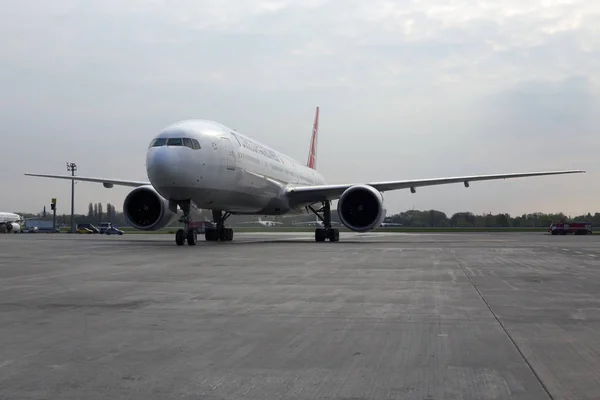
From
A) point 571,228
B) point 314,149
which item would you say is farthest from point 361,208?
point 571,228

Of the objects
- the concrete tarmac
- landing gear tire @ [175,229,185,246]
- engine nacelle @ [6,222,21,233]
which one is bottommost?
the concrete tarmac

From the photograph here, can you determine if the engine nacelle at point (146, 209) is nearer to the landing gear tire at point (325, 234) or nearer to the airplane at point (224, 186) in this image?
the airplane at point (224, 186)

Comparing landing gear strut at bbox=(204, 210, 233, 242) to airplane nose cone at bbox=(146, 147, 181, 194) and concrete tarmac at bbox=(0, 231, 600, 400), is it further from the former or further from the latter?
concrete tarmac at bbox=(0, 231, 600, 400)

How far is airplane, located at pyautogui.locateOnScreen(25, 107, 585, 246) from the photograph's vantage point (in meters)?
21.8

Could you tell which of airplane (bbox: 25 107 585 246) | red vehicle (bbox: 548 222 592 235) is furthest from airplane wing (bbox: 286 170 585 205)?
red vehicle (bbox: 548 222 592 235)

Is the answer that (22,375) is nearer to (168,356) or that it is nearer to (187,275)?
(168,356)

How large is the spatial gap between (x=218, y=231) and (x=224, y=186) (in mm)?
5497

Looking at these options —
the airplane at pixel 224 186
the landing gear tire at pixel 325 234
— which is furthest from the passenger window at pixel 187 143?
the landing gear tire at pixel 325 234

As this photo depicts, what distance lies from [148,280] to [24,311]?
138 inches

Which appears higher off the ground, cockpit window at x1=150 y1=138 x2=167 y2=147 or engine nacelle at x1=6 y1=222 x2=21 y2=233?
cockpit window at x1=150 y1=138 x2=167 y2=147

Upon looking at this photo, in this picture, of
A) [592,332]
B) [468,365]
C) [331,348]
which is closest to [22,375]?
[331,348]

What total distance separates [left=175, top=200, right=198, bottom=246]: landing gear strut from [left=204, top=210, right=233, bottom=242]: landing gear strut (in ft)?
19.1

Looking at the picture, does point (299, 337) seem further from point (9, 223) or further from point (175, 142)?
point (9, 223)

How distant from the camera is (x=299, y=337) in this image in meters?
5.88
